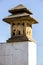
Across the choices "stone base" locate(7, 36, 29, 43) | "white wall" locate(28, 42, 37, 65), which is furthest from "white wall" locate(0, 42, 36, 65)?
"stone base" locate(7, 36, 29, 43)

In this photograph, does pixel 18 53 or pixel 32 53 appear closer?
pixel 18 53

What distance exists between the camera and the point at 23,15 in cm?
773

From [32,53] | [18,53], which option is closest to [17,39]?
[18,53]

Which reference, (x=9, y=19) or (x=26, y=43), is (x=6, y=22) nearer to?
(x=9, y=19)

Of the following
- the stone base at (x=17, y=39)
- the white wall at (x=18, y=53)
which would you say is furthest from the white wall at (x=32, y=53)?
the stone base at (x=17, y=39)

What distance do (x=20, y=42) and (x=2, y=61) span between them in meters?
0.79

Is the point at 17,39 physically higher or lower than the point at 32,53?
higher

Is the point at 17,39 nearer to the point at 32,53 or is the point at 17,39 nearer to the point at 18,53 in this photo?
the point at 18,53

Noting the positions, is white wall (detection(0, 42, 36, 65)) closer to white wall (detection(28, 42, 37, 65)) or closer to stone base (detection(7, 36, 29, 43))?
white wall (detection(28, 42, 37, 65))

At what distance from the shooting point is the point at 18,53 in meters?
7.52

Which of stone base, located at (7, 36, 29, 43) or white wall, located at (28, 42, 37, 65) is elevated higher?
stone base, located at (7, 36, 29, 43)

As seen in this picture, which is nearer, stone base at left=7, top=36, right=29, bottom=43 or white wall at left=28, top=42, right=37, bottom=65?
white wall at left=28, top=42, right=37, bottom=65

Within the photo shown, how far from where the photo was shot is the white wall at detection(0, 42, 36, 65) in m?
7.42

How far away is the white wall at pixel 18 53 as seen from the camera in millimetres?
7418
